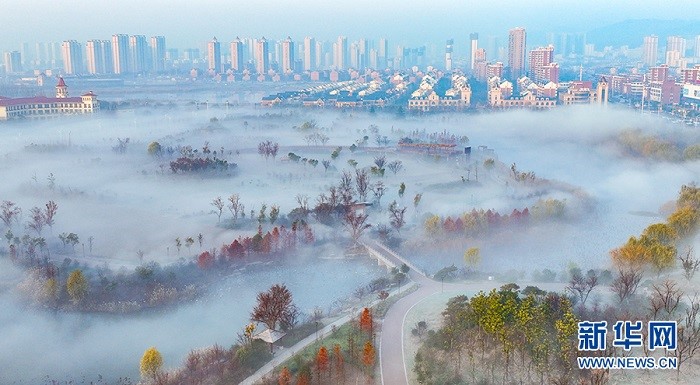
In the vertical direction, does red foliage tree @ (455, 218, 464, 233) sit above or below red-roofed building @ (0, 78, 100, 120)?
below

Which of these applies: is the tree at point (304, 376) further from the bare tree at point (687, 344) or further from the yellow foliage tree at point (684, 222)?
the yellow foliage tree at point (684, 222)

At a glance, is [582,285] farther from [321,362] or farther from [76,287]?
[76,287]

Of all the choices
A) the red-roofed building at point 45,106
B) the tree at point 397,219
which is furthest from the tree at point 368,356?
the red-roofed building at point 45,106

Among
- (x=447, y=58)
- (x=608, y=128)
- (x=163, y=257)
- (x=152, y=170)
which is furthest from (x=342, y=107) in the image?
(x=447, y=58)

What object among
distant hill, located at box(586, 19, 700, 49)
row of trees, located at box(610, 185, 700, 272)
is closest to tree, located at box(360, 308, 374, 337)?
row of trees, located at box(610, 185, 700, 272)

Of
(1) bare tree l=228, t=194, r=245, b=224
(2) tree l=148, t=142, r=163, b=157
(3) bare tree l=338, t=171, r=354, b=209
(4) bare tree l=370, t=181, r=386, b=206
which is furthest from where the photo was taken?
(2) tree l=148, t=142, r=163, b=157

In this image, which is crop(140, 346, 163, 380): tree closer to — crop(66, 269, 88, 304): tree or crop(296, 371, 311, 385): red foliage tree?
crop(296, 371, 311, 385): red foliage tree
